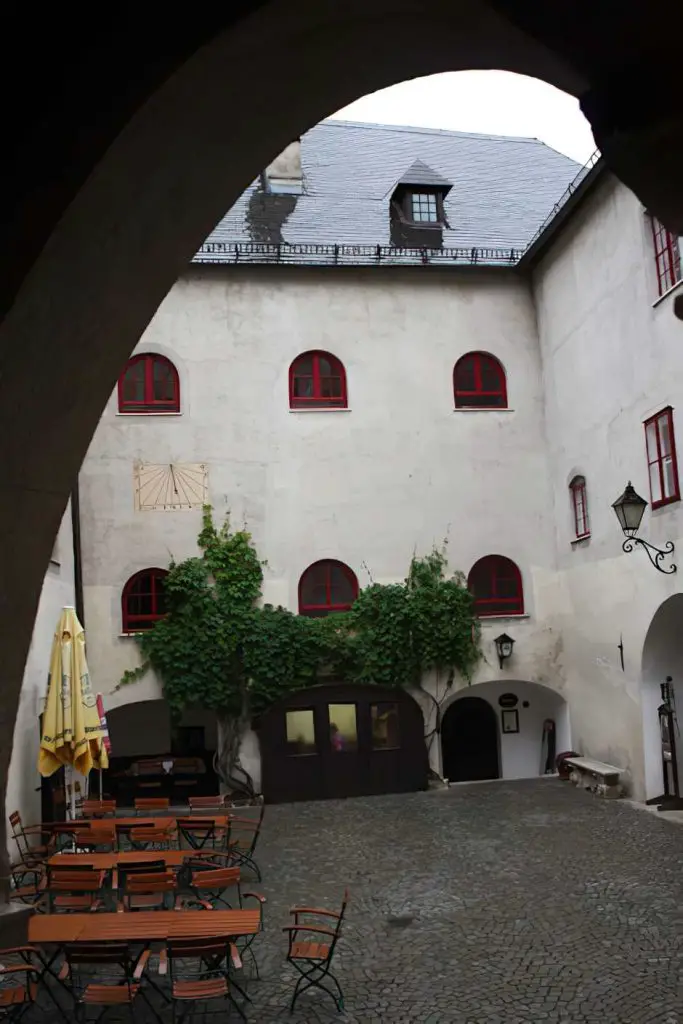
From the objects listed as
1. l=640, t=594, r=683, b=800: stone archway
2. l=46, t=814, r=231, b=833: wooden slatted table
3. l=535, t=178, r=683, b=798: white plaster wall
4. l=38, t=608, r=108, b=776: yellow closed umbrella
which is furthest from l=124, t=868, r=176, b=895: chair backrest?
l=640, t=594, r=683, b=800: stone archway

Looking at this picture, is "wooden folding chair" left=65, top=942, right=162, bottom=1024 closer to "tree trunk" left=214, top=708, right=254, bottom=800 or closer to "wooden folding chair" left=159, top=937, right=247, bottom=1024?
"wooden folding chair" left=159, top=937, right=247, bottom=1024

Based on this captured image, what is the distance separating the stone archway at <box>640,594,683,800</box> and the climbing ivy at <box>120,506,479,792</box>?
342 centimetres

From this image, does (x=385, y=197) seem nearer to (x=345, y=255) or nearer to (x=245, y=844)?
(x=345, y=255)

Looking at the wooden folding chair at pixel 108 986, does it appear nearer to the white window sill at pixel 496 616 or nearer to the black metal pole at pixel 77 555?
the black metal pole at pixel 77 555

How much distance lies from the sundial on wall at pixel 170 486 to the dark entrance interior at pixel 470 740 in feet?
20.7

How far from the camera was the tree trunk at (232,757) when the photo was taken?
15805mm

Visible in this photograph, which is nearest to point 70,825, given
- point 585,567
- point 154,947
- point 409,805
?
point 154,947

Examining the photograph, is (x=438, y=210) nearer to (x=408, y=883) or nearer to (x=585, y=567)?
(x=585, y=567)

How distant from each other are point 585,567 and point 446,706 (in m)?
3.45

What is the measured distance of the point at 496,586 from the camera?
17.0 m

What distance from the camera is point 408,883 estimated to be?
10.2 metres

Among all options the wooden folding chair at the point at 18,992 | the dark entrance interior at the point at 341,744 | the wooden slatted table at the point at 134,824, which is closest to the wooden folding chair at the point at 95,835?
the wooden slatted table at the point at 134,824

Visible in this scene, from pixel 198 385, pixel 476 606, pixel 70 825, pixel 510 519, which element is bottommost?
pixel 70 825

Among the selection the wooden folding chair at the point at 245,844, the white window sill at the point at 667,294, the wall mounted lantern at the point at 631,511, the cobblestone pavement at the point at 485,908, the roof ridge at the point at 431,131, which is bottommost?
the cobblestone pavement at the point at 485,908
